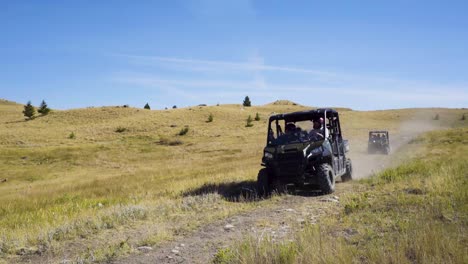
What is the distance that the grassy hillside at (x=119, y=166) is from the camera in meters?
8.55

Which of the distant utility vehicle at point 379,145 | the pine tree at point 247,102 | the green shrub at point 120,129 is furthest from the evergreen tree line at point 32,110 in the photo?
the distant utility vehicle at point 379,145

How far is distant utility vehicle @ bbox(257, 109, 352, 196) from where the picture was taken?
35.2 feet

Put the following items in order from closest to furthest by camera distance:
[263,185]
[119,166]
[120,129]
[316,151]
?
[316,151]
[263,185]
[119,166]
[120,129]

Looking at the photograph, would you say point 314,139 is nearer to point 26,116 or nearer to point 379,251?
point 379,251

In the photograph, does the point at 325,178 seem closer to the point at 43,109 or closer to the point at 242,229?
the point at 242,229

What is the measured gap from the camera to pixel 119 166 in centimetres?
3400

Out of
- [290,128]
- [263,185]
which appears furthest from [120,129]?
[263,185]

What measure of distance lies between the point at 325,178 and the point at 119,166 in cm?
2687

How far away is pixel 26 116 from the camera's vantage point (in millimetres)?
79938

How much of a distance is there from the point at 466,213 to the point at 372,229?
187 cm

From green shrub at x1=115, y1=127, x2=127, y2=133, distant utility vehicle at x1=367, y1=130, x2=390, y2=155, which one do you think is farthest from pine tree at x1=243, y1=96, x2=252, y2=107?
distant utility vehicle at x1=367, y1=130, x2=390, y2=155

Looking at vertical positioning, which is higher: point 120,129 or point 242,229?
point 120,129

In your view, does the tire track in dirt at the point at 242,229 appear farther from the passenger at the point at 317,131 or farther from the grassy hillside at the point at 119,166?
the passenger at the point at 317,131

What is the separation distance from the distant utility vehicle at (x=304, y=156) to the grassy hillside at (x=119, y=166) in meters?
1.68
